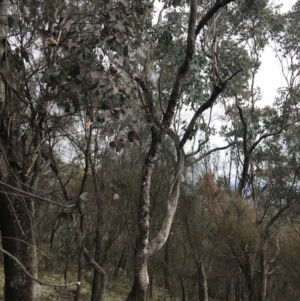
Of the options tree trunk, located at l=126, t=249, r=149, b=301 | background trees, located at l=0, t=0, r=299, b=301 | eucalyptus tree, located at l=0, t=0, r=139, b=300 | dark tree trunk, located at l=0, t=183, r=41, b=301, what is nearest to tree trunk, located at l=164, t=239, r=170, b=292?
background trees, located at l=0, t=0, r=299, b=301

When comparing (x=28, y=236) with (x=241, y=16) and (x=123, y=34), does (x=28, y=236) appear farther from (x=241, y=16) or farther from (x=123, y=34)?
(x=241, y=16)

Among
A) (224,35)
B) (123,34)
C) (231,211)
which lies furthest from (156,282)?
(123,34)

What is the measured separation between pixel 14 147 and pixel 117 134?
238 cm

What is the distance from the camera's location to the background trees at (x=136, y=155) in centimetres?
238

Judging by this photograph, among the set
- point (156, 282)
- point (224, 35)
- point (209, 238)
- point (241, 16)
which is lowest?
point (156, 282)

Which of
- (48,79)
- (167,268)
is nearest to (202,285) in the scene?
(167,268)

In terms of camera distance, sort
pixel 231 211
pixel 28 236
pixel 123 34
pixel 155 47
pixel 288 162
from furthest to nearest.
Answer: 1. pixel 288 162
2. pixel 231 211
3. pixel 155 47
4. pixel 28 236
5. pixel 123 34

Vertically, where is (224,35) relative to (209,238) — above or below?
above

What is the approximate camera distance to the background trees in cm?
238

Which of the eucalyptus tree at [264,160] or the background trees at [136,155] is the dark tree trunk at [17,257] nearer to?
the background trees at [136,155]

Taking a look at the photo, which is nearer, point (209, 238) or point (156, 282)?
point (209, 238)

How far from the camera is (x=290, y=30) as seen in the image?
15.4 meters

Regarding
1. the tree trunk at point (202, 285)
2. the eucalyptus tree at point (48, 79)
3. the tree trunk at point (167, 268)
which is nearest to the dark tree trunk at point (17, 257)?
the eucalyptus tree at point (48, 79)

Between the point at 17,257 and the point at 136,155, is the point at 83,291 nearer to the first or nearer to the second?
the point at 136,155
